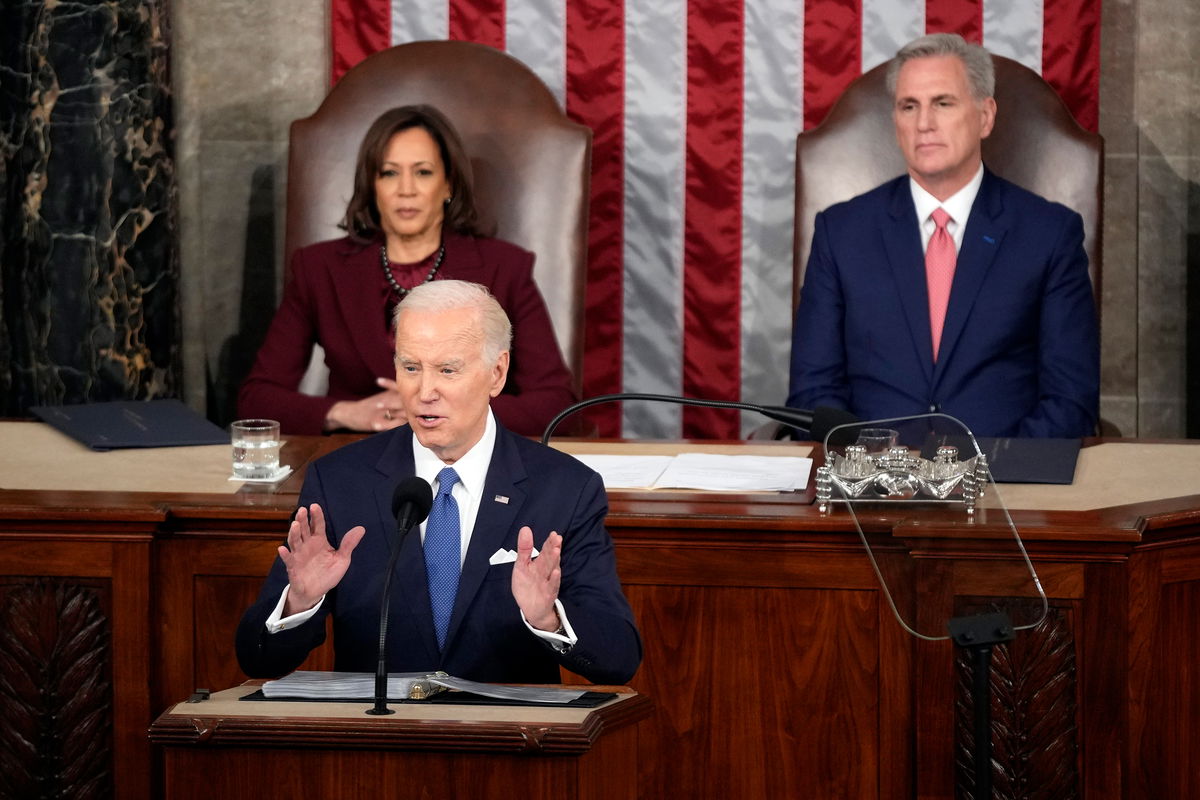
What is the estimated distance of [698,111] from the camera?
503 cm

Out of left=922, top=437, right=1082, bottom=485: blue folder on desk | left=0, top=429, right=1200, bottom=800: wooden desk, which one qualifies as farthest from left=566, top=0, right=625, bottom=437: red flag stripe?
left=0, top=429, right=1200, bottom=800: wooden desk

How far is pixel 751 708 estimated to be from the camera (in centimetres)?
283

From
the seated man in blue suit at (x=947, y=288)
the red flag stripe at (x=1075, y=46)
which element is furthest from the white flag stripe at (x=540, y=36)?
the red flag stripe at (x=1075, y=46)

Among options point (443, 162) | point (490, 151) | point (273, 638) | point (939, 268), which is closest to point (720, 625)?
point (273, 638)

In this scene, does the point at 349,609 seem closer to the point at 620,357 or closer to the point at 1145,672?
the point at 1145,672

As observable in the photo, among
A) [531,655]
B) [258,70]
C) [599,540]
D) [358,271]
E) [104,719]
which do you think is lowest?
[104,719]

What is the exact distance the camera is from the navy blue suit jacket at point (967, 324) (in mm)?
4047

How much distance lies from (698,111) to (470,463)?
2768 mm

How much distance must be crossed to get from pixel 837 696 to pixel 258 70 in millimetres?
3170

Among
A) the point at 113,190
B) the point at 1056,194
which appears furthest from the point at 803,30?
the point at 113,190

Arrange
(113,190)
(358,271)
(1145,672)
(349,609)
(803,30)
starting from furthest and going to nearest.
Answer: (803,30) < (113,190) < (358,271) < (1145,672) < (349,609)

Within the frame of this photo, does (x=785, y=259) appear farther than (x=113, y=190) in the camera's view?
Yes

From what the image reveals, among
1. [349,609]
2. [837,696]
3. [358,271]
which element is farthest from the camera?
[358,271]

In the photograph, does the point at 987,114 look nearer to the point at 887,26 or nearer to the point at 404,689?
the point at 887,26
